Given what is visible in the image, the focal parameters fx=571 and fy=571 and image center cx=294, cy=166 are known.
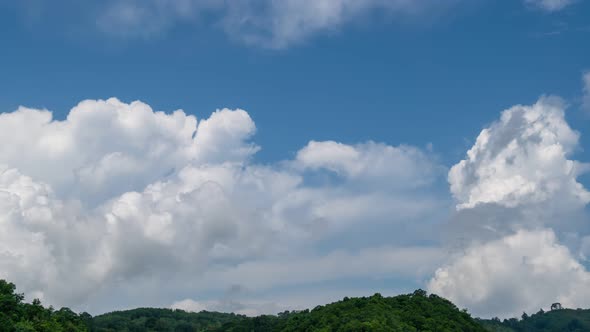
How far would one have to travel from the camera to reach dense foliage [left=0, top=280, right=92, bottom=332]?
79200mm

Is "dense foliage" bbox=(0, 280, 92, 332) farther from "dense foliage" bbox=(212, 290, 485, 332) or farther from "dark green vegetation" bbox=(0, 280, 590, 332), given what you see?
"dense foliage" bbox=(212, 290, 485, 332)

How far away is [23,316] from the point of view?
89.4 metres

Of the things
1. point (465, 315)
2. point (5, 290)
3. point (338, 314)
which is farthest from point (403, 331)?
point (5, 290)

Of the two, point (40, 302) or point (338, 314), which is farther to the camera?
point (338, 314)

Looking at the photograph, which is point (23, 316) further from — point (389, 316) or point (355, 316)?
point (389, 316)

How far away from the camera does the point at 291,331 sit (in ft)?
498

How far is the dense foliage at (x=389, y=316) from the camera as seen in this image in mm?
119750

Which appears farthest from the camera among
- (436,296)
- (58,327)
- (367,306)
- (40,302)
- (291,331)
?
(436,296)

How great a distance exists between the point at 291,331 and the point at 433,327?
131ft

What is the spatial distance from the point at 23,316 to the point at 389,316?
2945 inches

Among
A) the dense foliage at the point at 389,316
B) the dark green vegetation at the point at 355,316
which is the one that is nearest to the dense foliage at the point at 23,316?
the dark green vegetation at the point at 355,316

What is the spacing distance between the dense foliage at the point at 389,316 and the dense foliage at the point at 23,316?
55.1m

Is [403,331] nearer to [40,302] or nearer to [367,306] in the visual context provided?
[367,306]

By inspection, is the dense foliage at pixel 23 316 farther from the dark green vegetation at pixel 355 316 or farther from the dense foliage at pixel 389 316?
the dense foliage at pixel 389 316
